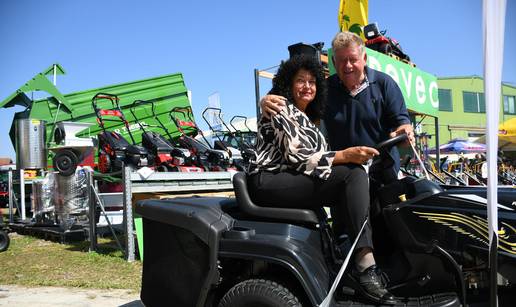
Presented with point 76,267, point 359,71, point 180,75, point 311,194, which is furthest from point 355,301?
point 180,75

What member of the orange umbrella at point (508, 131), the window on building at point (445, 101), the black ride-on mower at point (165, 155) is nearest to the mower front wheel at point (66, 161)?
the black ride-on mower at point (165, 155)

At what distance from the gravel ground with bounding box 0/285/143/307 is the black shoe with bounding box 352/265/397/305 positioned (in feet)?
7.31

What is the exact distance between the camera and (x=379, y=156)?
2.33 metres

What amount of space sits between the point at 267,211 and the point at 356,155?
21.6 inches

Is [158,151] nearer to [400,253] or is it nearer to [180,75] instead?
[180,75]

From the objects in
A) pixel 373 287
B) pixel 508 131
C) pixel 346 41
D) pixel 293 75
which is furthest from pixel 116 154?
pixel 508 131

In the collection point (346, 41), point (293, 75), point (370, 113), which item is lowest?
point (370, 113)

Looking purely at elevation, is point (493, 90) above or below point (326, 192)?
above

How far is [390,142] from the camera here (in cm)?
221

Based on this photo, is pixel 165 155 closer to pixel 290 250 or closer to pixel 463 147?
pixel 290 250

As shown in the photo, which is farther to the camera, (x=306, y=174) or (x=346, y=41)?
(x=346, y=41)

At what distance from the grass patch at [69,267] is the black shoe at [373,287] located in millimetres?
2716

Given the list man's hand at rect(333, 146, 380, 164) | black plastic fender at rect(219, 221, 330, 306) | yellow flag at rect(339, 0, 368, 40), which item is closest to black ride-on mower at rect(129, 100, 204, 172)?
yellow flag at rect(339, 0, 368, 40)

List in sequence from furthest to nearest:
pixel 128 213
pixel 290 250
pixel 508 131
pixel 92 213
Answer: pixel 508 131 < pixel 92 213 < pixel 128 213 < pixel 290 250
